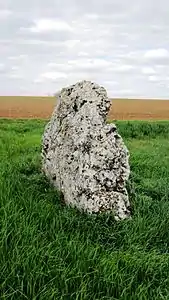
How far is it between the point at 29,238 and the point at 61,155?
8.70ft

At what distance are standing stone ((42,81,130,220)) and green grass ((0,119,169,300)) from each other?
9.0 inches

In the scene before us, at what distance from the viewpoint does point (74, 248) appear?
545cm

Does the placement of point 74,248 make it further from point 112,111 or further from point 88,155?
Answer: point 112,111

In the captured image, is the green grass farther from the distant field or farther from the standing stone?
the distant field

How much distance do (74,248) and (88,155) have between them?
225 centimetres

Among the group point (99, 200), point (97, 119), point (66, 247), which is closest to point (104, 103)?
point (97, 119)

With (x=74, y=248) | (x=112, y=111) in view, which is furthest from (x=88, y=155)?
(x=112, y=111)

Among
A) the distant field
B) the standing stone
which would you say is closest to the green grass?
the standing stone

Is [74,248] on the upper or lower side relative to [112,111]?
upper

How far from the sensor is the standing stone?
7250 millimetres

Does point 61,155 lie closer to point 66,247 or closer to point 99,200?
point 99,200

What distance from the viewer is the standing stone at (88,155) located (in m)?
7.25

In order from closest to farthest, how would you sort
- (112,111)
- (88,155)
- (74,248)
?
(74,248) → (88,155) → (112,111)

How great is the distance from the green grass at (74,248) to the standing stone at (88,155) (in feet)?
0.75
